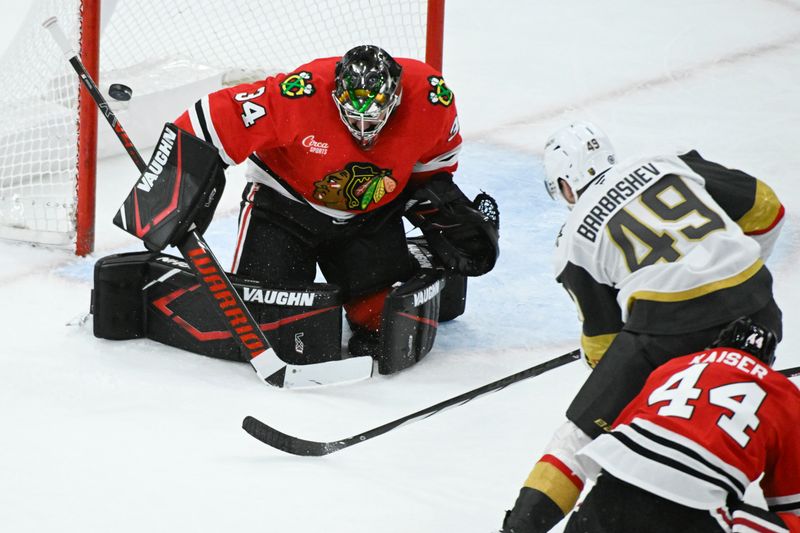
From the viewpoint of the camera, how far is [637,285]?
2.15 meters

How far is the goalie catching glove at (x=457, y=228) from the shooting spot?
3.37 m

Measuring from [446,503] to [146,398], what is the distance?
870mm

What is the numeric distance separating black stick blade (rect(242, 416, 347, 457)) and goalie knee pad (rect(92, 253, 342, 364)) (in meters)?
0.48

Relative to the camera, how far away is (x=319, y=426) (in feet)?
9.45

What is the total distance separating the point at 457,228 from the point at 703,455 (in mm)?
1698

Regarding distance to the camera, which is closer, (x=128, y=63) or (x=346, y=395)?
(x=346, y=395)

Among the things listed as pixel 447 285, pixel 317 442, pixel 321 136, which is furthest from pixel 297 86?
pixel 317 442

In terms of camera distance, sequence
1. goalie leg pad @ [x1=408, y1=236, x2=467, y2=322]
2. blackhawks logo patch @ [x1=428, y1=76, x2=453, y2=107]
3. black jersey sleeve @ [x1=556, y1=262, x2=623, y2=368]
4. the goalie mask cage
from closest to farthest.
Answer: black jersey sleeve @ [x1=556, y1=262, x2=623, y2=368] < blackhawks logo patch @ [x1=428, y1=76, x2=453, y2=107] < goalie leg pad @ [x1=408, y1=236, x2=467, y2=322] < the goalie mask cage

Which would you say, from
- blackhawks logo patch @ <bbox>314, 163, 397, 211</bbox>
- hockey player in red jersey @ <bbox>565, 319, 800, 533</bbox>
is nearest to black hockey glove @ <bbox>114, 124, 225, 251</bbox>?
blackhawks logo patch @ <bbox>314, 163, 397, 211</bbox>

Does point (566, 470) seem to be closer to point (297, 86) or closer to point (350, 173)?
point (350, 173)

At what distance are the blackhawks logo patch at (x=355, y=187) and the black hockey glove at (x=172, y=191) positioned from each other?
0.29 meters

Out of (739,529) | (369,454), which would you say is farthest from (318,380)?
(739,529)

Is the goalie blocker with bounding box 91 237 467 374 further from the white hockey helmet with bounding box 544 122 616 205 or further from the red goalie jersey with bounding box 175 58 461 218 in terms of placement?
Result: the white hockey helmet with bounding box 544 122 616 205

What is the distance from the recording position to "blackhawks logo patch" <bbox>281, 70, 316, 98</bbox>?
3.12 metres
